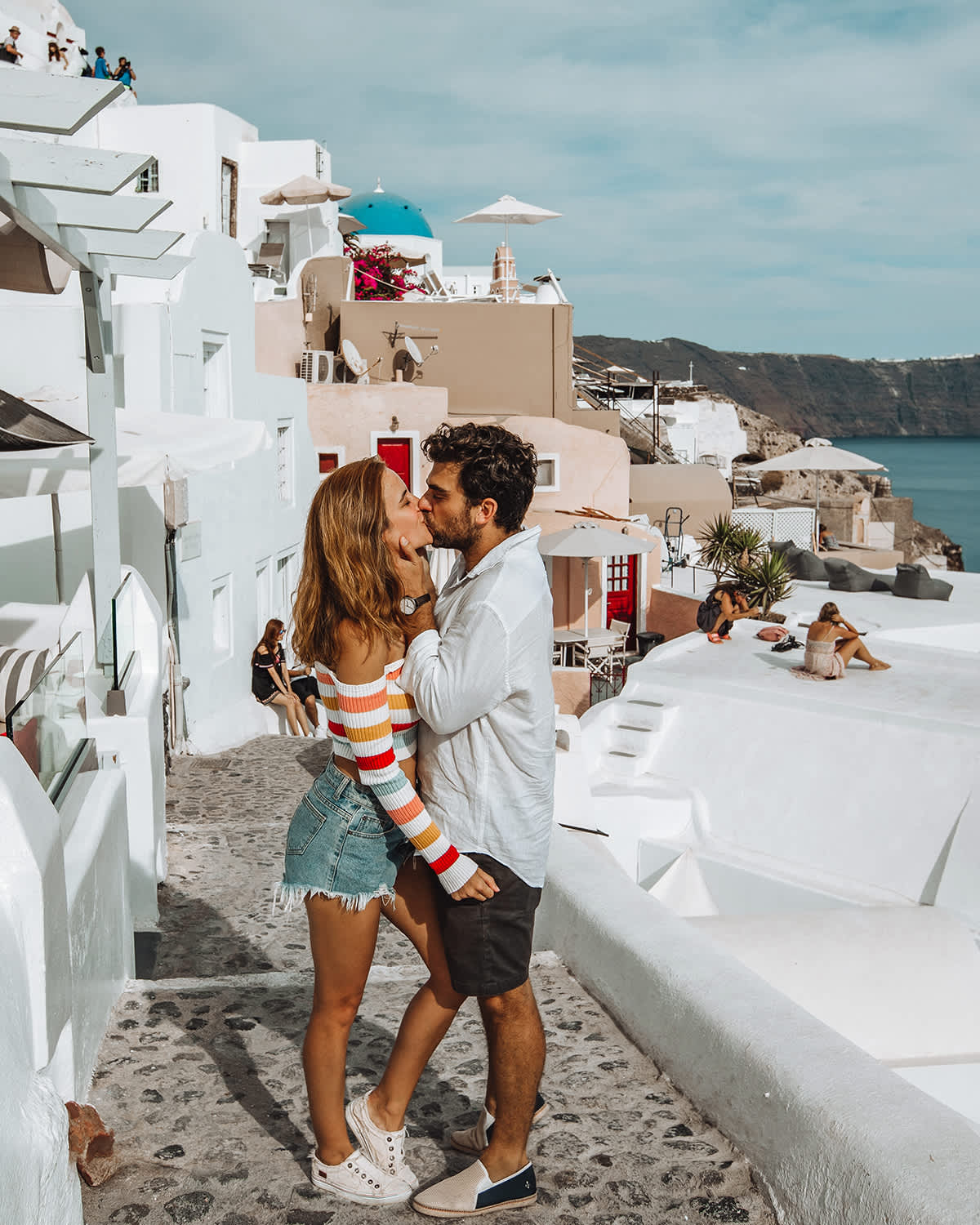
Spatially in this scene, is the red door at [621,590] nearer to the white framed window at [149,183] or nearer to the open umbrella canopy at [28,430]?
the white framed window at [149,183]

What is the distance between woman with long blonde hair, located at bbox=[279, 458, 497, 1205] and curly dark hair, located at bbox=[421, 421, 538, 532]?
15 centimetres

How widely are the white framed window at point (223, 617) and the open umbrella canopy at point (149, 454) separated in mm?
4574

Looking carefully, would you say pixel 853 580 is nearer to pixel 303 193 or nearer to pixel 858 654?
pixel 858 654

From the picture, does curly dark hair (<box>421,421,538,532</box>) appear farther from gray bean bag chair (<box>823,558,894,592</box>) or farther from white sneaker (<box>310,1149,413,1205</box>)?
gray bean bag chair (<box>823,558,894,592</box>)

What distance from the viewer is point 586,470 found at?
2431cm

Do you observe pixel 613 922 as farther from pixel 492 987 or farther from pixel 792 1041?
pixel 492 987

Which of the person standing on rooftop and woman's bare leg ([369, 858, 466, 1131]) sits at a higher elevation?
the person standing on rooftop

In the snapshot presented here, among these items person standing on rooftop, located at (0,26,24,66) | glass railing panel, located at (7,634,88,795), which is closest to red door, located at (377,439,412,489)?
person standing on rooftop, located at (0,26,24,66)

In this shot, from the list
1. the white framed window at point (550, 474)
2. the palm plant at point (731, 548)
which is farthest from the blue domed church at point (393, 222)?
the palm plant at point (731, 548)

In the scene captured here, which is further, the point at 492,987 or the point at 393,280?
the point at 393,280

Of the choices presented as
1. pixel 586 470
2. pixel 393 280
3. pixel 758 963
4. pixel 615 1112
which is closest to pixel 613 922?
pixel 615 1112

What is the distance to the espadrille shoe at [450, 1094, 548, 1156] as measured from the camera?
314 centimetres

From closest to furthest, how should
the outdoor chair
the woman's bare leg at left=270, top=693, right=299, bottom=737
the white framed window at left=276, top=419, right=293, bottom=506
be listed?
the woman's bare leg at left=270, top=693, right=299, bottom=737
the white framed window at left=276, top=419, right=293, bottom=506
the outdoor chair

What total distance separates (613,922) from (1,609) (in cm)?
552
